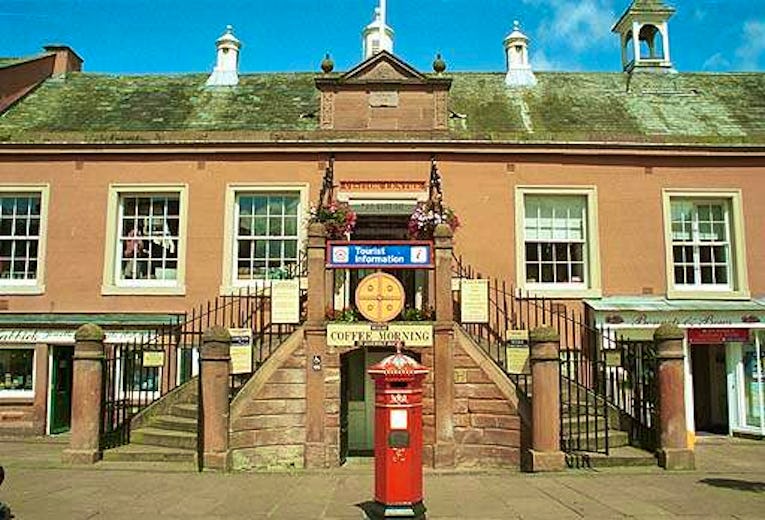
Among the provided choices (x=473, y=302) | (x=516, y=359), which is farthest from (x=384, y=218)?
(x=516, y=359)

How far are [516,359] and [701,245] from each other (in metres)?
6.96

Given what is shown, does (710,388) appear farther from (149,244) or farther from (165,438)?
(149,244)

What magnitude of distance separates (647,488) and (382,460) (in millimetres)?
4076

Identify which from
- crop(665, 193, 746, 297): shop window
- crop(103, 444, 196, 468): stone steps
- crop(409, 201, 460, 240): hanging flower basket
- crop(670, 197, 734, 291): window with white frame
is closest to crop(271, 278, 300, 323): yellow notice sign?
crop(103, 444, 196, 468): stone steps

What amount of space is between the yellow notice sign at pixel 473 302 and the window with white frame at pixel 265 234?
448cm

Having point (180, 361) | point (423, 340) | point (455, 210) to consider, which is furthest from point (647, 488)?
point (180, 361)

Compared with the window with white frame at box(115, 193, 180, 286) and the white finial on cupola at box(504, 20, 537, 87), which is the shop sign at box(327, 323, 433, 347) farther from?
the white finial on cupola at box(504, 20, 537, 87)

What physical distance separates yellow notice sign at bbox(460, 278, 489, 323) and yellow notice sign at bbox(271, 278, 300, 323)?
2.97 meters

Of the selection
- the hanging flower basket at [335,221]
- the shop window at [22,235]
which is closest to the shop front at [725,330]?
the hanging flower basket at [335,221]

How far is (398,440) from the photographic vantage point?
7129 millimetres

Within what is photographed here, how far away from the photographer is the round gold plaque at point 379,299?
1115cm

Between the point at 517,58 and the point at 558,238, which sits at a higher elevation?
the point at 517,58

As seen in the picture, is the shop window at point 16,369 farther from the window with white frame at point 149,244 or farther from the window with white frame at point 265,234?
the window with white frame at point 265,234

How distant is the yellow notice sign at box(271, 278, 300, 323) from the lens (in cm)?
1209
